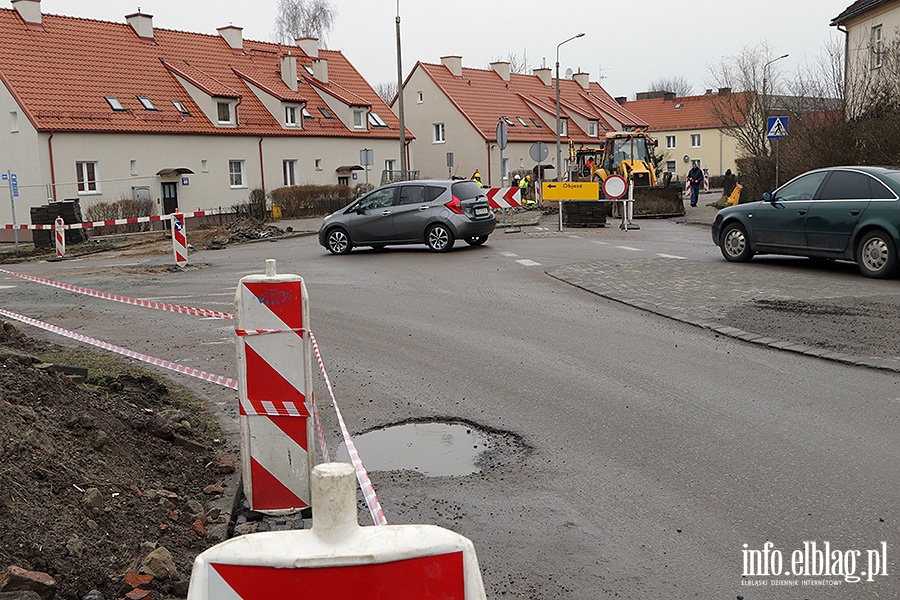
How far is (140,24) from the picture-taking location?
47594 millimetres

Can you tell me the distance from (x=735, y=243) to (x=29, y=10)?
3667 cm

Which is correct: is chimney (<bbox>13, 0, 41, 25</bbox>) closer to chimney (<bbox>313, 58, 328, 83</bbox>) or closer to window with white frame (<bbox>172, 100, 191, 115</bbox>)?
window with white frame (<bbox>172, 100, 191, 115</bbox>)

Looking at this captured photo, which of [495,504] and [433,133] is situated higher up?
[433,133]

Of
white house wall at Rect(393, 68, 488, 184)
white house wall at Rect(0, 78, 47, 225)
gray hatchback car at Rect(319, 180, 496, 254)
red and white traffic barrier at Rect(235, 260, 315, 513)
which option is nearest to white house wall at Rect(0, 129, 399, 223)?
white house wall at Rect(0, 78, 47, 225)

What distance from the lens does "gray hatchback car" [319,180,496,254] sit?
21.9 metres

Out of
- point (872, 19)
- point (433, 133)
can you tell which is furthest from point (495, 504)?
point (433, 133)

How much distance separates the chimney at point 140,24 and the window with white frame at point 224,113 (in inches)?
229

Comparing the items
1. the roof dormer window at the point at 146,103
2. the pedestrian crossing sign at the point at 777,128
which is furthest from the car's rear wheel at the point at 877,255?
the roof dormer window at the point at 146,103

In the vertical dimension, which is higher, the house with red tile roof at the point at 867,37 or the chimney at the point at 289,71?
the chimney at the point at 289,71

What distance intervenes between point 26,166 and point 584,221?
905 inches

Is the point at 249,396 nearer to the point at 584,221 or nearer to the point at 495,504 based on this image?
the point at 495,504

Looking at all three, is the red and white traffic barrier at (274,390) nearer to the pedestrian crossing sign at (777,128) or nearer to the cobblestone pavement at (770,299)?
the cobblestone pavement at (770,299)

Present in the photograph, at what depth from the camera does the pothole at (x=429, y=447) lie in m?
6.16

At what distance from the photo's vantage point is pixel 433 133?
6594 cm
